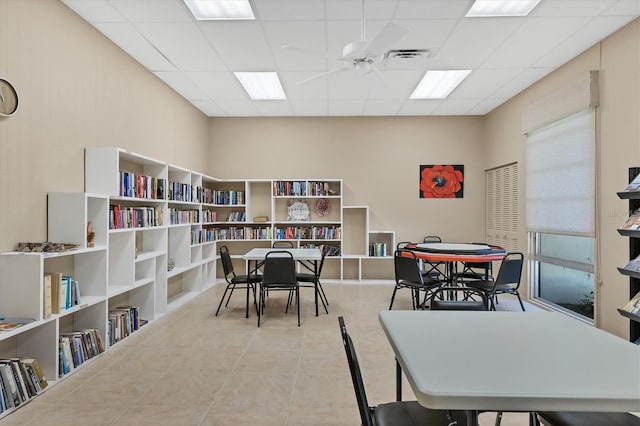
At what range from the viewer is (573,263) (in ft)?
15.5

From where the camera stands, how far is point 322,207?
24.0ft

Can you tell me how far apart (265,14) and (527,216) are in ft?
15.4

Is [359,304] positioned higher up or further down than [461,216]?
further down

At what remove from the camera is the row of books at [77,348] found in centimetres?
295

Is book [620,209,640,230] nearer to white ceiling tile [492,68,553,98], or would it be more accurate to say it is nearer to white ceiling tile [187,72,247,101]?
white ceiling tile [492,68,553,98]

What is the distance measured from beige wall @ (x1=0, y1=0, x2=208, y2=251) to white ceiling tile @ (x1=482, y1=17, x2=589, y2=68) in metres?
4.44

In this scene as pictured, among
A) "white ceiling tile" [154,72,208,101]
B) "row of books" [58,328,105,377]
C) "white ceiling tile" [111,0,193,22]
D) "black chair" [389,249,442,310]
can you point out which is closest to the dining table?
"black chair" [389,249,442,310]

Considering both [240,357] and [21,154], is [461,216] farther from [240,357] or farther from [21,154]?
[21,154]

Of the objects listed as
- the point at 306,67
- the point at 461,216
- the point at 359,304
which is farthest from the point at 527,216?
the point at 306,67

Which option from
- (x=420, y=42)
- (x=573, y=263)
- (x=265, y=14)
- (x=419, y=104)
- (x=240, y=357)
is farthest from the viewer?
(x=419, y=104)

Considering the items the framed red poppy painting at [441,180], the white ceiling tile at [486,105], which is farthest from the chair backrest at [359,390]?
the framed red poppy painting at [441,180]

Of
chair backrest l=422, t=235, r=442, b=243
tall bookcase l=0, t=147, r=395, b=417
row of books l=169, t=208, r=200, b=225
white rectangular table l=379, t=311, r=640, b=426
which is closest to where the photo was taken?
white rectangular table l=379, t=311, r=640, b=426

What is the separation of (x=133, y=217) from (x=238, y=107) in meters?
3.36

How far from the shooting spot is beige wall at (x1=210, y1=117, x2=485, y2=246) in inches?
289
